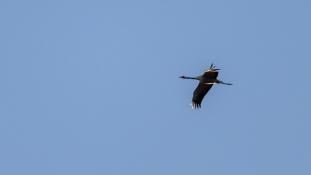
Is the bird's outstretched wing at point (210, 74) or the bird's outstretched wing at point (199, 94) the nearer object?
the bird's outstretched wing at point (210, 74)

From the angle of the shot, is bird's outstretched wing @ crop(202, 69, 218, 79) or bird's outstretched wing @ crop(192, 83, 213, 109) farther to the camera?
bird's outstretched wing @ crop(192, 83, 213, 109)

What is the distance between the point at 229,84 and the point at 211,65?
8.69ft

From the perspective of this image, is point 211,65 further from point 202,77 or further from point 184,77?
point 184,77

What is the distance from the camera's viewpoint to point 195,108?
87625mm

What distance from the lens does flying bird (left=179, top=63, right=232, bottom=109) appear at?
277 feet

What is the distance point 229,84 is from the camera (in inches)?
3398

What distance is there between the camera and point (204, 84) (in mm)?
86500

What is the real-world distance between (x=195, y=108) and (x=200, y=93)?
107 cm

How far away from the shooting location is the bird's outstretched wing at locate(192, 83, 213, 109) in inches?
3415

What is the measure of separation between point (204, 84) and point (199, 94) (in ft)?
4.04

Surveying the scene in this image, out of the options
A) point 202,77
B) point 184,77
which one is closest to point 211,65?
point 202,77

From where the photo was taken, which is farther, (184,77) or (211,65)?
(184,77)

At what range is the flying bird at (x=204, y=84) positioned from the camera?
84506 mm

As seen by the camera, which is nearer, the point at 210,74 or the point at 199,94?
the point at 210,74
